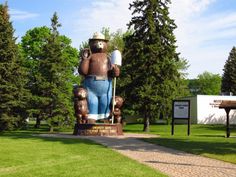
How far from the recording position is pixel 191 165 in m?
10.9

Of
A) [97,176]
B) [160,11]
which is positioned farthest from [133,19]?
[97,176]

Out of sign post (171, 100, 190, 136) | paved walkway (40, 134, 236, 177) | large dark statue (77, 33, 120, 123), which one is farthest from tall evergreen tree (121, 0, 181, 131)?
paved walkway (40, 134, 236, 177)

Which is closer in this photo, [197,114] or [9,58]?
[9,58]

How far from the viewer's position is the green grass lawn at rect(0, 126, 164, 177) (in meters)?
9.19

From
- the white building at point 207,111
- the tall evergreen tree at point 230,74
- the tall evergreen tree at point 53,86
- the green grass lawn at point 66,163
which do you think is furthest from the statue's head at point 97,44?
the tall evergreen tree at point 230,74

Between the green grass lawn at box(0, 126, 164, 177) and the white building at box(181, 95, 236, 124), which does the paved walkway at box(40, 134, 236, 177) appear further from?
the white building at box(181, 95, 236, 124)

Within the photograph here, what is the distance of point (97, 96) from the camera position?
22703mm

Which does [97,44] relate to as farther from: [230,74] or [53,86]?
[230,74]

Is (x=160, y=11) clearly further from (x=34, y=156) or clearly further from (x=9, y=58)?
(x=34, y=156)

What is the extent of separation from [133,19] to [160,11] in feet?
6.83

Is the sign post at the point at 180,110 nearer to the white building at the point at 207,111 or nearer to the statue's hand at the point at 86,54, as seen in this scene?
the statue's hand at the point at 86,54

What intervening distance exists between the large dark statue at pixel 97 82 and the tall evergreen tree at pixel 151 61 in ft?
23.1

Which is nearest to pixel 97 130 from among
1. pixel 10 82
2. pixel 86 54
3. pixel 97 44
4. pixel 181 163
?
pixel 86 54

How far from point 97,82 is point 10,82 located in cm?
901
